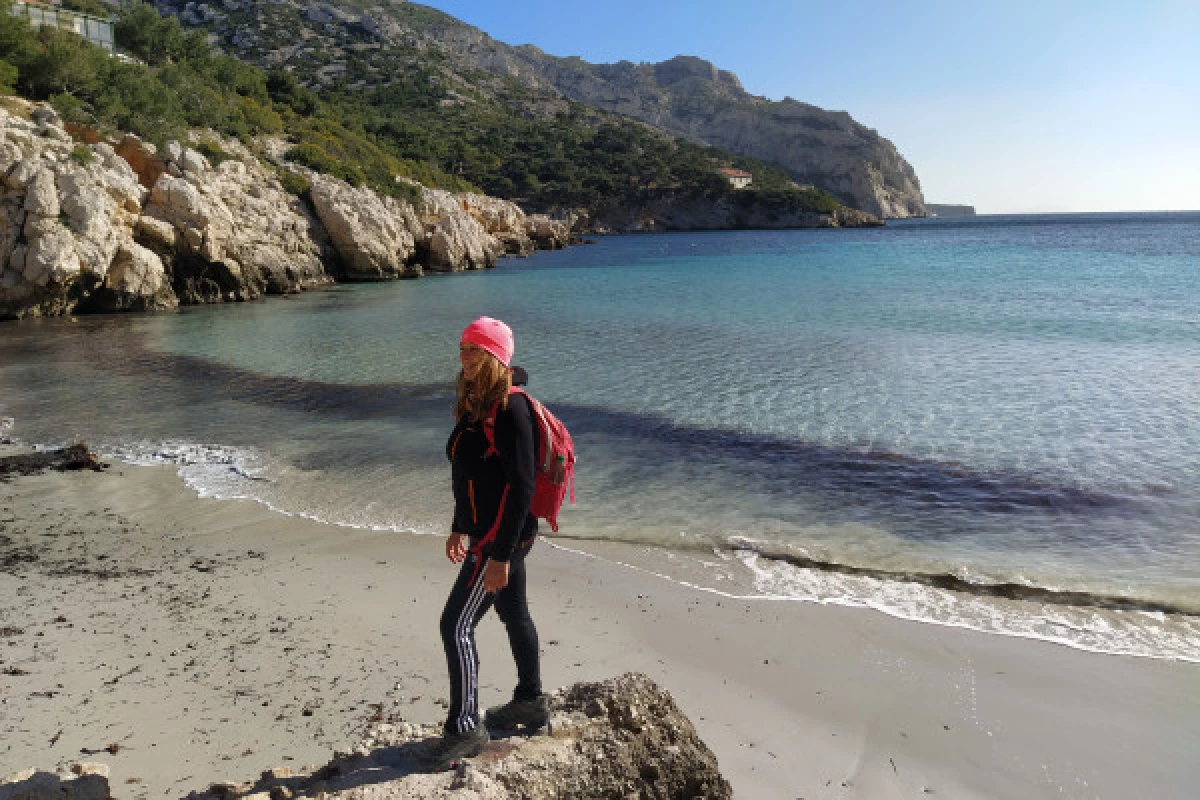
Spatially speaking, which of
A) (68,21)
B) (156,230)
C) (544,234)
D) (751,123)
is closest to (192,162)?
(156,230)

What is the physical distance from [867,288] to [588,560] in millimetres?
25314

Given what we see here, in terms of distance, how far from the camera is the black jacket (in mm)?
2734

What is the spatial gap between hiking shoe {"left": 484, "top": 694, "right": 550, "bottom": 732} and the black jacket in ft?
2.18

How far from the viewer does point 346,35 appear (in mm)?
99875

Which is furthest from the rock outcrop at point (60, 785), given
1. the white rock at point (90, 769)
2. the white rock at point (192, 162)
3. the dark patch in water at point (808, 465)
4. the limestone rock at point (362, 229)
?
the limestone rock at point (362, 229)

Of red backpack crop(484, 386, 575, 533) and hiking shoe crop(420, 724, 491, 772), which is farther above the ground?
red backpack crop(484, 386, 575, 533)

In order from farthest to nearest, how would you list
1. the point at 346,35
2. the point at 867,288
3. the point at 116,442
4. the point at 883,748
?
the point at 346,35, the point at 867,288, the point at 116,442, the point at 883,748

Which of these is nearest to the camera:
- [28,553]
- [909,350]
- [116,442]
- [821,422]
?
[28,553]

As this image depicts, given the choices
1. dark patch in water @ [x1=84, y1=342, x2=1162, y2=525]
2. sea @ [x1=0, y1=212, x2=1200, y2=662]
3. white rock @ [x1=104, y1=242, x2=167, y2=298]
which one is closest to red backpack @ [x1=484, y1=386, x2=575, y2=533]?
sea @ [x1=0, y1=212, x2=1200, y2=662]

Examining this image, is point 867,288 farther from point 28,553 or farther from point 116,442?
point 28,553

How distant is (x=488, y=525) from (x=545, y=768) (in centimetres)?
90

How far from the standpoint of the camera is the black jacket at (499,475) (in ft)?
8.97

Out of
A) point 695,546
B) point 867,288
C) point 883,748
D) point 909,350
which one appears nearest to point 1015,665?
point 883,748

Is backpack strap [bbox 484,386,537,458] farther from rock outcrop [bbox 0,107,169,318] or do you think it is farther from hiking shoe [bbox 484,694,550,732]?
rock outcrop [bbox 0,107,169,318]
